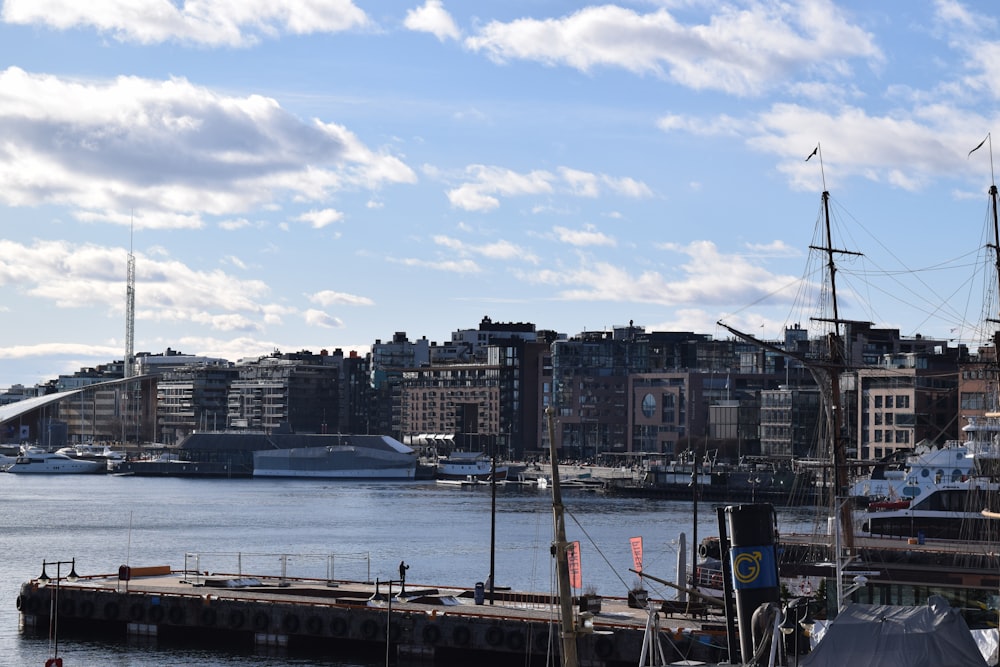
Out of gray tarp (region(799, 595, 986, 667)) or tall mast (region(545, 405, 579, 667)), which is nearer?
tall mast (region(545, 405, 579, 667))

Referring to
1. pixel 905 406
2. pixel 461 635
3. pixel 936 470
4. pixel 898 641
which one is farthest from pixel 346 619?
pixel 905 406

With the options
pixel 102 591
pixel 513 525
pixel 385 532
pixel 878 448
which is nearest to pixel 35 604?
pixel 102 591

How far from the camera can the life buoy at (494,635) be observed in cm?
4944

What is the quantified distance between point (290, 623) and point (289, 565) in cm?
3056

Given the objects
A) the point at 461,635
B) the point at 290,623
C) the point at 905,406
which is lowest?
the point at 290,623

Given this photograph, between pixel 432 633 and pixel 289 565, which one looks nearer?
pixel 432 633

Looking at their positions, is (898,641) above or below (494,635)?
above

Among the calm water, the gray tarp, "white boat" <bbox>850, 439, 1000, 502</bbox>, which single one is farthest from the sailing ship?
the calm water

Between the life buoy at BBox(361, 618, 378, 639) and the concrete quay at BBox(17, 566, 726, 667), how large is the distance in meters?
0.03

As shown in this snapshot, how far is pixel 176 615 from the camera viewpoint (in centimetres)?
5569

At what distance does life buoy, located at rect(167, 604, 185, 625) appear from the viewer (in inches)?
2188

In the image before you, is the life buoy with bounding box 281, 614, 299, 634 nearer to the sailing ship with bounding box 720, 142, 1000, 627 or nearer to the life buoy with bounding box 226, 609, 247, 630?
the life buoy with bounding box 226, 609, 247, 630

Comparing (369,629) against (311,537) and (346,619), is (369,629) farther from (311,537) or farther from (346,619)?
(311,537)

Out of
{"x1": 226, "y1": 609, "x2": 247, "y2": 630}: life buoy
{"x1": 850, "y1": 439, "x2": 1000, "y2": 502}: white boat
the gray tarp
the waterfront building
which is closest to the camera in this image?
the gray tarp
